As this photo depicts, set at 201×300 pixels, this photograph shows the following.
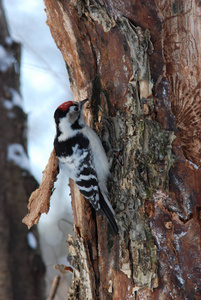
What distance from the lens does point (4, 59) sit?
374cm

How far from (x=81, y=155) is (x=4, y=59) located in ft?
6.10

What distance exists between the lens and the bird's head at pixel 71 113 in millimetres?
2369

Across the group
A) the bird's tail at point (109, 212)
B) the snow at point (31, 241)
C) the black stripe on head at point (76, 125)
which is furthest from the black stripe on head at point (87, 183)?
the snow at point (31, 241)

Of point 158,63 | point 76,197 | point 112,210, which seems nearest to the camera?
point 158,63

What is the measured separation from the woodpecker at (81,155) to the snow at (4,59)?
5.04 feet

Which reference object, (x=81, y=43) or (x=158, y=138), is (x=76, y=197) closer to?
(x=158, y=138)

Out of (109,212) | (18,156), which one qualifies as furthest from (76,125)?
(18,156)

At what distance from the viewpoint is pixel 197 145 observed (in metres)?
1.90

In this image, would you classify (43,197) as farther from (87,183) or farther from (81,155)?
(81,155)

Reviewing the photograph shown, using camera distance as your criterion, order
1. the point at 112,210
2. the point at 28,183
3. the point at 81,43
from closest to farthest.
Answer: the point at 112,210 < the point at 81,43 < the point at 28,183

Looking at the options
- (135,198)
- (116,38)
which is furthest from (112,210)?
(116,38)

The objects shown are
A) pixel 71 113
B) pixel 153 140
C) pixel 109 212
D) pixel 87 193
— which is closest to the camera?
pixel 153 140

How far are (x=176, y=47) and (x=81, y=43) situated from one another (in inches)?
24.3

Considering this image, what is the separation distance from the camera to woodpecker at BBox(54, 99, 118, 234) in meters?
2.18
